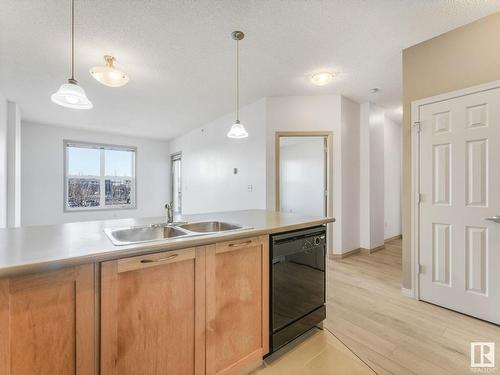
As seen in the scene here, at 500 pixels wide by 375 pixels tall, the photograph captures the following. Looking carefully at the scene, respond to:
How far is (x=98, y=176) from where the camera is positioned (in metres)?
6.36

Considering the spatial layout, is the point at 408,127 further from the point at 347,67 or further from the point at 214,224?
the point at 214,224

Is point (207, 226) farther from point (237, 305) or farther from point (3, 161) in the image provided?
point (3, 161)

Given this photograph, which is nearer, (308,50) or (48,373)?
(48,373)

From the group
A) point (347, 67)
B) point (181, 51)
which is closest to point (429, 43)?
point (347, 67)

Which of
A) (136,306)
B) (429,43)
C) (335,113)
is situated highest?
(429,43)

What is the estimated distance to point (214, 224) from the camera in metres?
1.88

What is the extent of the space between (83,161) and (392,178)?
7510 millimetres

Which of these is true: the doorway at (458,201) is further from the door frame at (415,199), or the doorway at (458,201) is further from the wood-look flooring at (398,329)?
the wood-look flooring at (398,329)

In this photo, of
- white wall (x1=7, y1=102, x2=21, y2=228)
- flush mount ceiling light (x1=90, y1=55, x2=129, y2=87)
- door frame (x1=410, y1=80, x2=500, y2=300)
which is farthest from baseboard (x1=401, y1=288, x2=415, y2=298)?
white wall (x1=7, y1=102, x2=21, y2=228)

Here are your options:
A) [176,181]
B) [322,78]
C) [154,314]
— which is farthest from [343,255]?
[176,181]

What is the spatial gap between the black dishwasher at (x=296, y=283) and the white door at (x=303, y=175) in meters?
2.90

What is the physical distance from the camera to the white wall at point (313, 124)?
3.73 metres

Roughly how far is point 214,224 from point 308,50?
6.79 ft

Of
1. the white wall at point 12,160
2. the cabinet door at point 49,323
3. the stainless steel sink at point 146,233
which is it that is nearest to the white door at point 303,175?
the stainless steel sink at point 146,233
